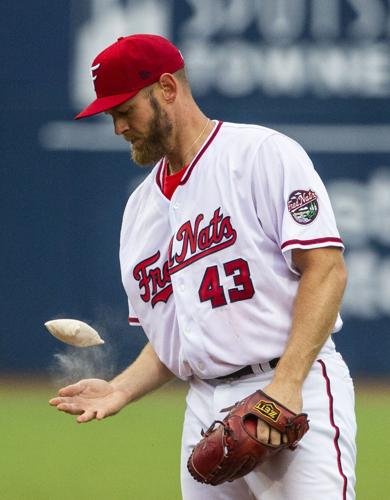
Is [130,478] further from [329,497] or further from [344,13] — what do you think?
[344,13]

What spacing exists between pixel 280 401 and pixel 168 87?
104 centimetres

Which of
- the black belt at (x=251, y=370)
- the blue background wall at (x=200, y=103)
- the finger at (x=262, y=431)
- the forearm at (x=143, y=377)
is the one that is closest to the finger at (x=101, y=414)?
the forearm at (x=143, y=377)

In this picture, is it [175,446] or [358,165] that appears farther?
[358,165]

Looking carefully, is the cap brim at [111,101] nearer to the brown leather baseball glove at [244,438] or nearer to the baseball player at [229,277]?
the baseball player at [229,277]

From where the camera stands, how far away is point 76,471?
21.2 feet

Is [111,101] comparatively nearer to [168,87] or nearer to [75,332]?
[168,87]

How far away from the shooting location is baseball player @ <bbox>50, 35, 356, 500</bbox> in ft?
10.1

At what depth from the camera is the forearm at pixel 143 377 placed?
3.57 metres

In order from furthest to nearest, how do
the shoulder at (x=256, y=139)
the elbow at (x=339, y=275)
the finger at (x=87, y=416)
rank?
1. the finger at (x=87, y=416)
2. the shoulder at (x=256, y=139)
3. the elbow at (x=339, y=275)

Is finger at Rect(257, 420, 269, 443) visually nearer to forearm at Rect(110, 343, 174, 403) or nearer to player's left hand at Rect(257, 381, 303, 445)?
player's left hand at Rect(257, 381, 303, 445)

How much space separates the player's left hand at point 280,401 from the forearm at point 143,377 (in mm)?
683

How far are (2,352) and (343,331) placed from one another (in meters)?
2.94

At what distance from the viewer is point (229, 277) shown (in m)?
3.23

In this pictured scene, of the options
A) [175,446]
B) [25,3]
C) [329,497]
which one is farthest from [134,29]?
[329,497]
